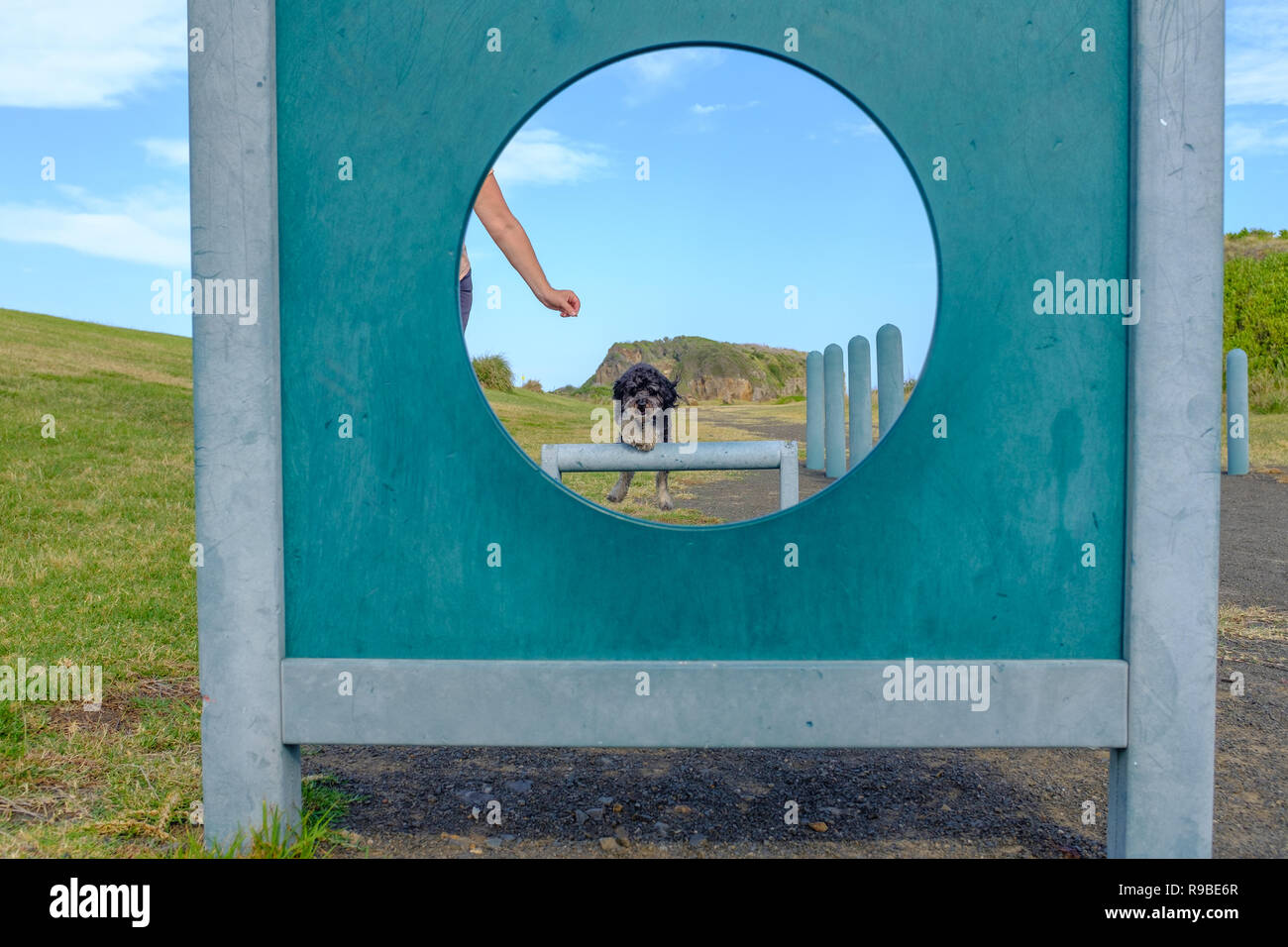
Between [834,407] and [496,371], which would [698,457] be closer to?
[496,371]

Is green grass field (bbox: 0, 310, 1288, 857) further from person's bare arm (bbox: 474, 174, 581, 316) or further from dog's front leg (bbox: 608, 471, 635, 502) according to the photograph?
person's bare arm (bbox: 474, 174, 581, 316)

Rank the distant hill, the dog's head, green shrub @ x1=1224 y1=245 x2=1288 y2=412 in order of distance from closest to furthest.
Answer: the dog's head
the distant hill
green shrub @ x1=1224 y1=245 x2=1288 y2=412

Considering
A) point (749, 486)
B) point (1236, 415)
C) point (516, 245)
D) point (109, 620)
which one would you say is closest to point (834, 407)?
point (749, 486)

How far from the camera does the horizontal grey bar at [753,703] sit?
1861 millimetres

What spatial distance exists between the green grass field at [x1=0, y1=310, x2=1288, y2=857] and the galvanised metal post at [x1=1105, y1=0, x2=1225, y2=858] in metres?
1.80

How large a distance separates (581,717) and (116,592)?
3.11 metres

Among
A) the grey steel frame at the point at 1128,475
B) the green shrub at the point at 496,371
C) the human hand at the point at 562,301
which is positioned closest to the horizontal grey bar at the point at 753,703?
the grey steel frame at the point at 1128,475

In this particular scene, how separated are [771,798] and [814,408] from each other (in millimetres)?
6481

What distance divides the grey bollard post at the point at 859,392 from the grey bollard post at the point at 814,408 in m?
0.70

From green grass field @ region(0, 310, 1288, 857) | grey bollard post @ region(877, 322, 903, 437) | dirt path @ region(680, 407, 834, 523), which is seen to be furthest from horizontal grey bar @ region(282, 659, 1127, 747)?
grey bollard post @ region(877, 322, 903, 437)

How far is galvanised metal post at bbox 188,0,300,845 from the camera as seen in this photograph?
1868mm

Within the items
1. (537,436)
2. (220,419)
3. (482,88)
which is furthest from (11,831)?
(537,436)

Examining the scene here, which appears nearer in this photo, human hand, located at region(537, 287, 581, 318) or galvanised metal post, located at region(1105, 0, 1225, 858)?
galvanised metal post, located at region(1105, 0, 1225, 858)

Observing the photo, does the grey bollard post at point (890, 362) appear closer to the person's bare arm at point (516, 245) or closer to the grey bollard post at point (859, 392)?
the grey bollard post at point (859, 392)
